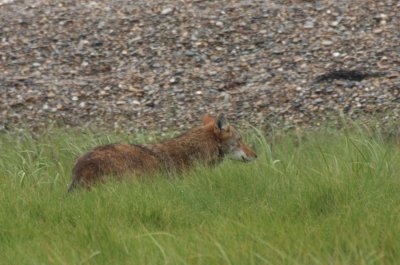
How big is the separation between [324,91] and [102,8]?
399cm

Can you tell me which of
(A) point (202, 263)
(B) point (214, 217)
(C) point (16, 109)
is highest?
(A) point (202, 263)

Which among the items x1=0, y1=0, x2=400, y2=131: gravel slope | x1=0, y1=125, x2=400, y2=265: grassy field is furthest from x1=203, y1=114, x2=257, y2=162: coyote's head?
x1=0, y1=0, x2=400, y2=131: gravel slope

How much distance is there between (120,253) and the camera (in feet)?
18.6

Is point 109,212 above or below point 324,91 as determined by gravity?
above

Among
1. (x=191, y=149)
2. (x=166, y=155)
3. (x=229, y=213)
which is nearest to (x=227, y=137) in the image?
(x=191, y=149)

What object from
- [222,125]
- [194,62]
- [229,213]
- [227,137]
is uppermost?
[229,213]

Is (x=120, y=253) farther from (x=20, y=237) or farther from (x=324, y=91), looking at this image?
(x=324, y=91)

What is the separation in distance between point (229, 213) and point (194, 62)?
5.73 meters

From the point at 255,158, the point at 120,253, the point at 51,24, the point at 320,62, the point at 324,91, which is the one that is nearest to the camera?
the point at 120,253

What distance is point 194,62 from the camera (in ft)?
39.5

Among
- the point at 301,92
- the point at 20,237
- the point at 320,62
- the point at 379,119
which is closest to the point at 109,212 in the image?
the point at 20,237

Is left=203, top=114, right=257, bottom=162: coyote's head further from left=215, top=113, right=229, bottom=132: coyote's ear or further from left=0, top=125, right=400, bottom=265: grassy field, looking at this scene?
left=0, top=125, right=400, bottom=265: grassy field

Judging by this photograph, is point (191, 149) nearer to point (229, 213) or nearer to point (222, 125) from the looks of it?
point (222, 125)

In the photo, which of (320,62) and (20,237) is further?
(320,62)
